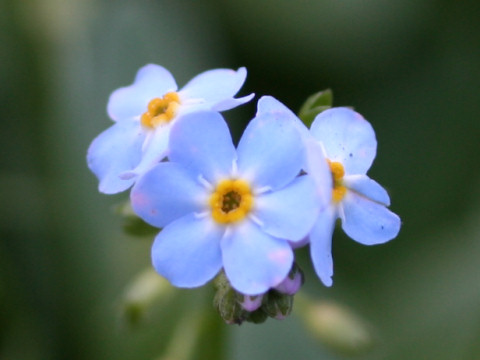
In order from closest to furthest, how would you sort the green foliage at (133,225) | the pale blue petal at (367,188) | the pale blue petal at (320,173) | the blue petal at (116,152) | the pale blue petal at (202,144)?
1. the pale blue petal at (320,173)
2. the pale blue petal at (202,144)
3. the pale blue petal at (367,188)
4. the blue petal at (116,152)
5. the green foliage at (133,225)

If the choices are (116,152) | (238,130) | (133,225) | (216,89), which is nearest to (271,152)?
(216,89)

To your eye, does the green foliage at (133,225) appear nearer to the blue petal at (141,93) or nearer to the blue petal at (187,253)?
the blue petal at (141,93)

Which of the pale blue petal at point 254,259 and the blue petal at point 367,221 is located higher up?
the pale blue petal at point 254,259

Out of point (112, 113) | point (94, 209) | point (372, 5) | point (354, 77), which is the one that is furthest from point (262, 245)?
point (372, 5)

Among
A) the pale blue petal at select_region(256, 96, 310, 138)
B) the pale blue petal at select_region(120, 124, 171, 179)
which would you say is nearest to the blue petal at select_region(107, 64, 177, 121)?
the pale blue petal at select_region(120, 124, 171, 179)

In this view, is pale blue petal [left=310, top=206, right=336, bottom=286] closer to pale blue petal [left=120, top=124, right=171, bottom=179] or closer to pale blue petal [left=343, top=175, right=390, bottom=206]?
pale blue petal [left=343, top=175, right=390, bottom=206]

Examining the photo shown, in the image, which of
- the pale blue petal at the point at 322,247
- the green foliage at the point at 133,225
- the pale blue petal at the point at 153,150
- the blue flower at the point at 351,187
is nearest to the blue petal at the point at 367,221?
the blue flower at the point at 351,187

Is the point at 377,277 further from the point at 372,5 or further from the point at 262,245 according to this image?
the point at 262,245
